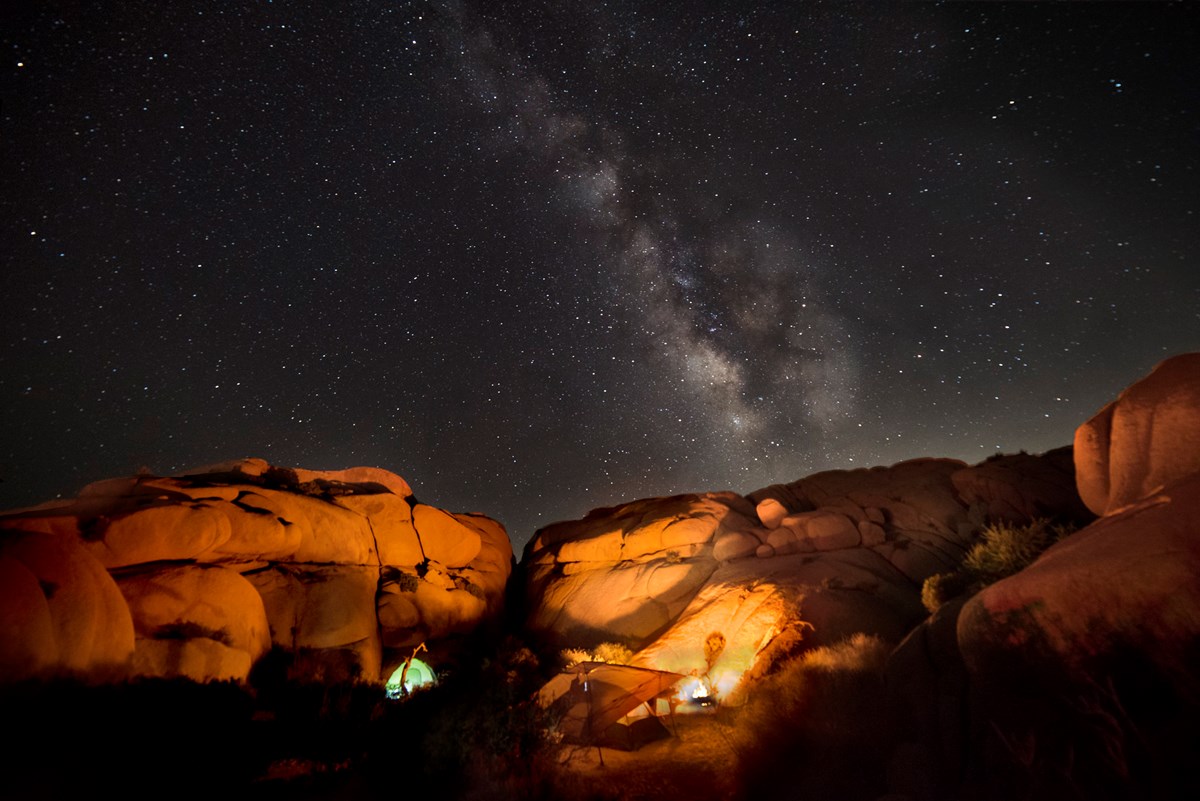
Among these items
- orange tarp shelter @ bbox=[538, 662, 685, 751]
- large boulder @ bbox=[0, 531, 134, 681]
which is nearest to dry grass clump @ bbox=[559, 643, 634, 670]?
orange tarp shelter @ bbox=[538, 662, 685, 751]

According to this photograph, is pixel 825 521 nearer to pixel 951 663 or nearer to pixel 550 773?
pixel 951 663

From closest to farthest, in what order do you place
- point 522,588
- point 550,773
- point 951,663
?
point 951,663, point 550,773, point 522,588

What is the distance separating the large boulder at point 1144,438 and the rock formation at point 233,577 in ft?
69.2

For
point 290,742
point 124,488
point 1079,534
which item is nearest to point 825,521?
point 1079,534

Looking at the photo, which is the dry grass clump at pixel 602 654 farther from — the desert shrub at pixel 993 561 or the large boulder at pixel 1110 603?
the large boulder at pixel 1110 603

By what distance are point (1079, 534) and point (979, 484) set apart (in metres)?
12.9

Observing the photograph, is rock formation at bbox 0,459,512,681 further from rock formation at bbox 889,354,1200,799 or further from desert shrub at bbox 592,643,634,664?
rock formation at bbox 889,354,1200,799

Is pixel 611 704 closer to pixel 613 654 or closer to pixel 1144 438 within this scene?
pixel 613 654

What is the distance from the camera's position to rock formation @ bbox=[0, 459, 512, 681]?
33.8ft

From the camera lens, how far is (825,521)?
64.7ft

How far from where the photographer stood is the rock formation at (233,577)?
33.8ft

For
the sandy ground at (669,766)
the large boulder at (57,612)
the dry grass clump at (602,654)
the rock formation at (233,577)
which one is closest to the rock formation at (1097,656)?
the sandy ground at (669,766)

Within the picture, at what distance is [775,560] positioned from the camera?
19312 millimetres

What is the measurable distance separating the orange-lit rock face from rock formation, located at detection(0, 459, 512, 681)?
Result: 679 cm
